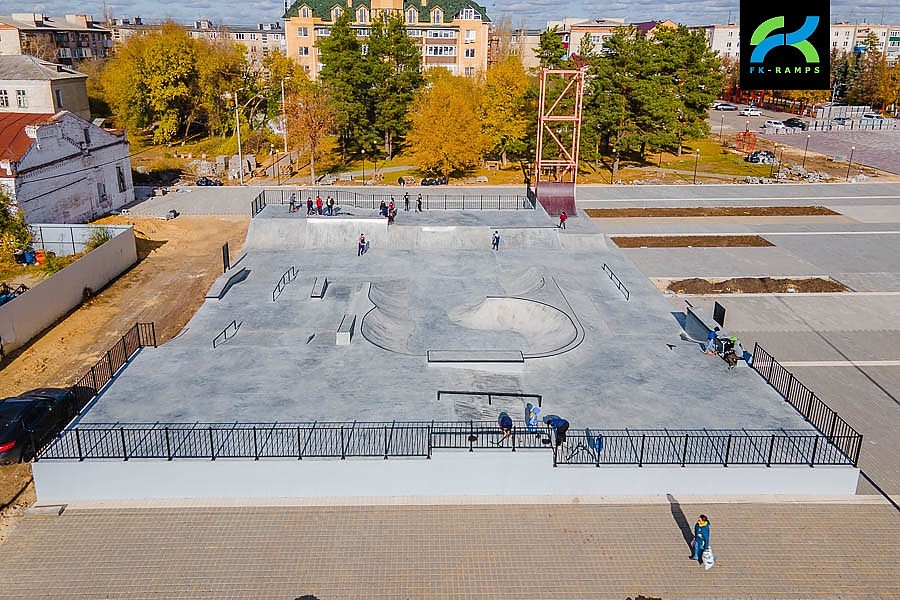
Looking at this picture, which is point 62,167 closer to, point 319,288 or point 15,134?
point 15,134

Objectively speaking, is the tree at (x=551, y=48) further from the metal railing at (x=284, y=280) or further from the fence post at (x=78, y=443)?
the fence post at (x=78, y=443)

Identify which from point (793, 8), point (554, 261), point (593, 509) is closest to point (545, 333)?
point (554, 261)

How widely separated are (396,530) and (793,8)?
19.9 m

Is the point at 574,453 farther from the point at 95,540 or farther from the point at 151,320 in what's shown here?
the point at 151,320

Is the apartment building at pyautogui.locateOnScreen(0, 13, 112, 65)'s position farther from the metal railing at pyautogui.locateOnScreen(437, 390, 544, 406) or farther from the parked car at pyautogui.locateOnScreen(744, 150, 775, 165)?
the metal railing at pyautogui.locateOnScreen(437, 390, 544, 406)

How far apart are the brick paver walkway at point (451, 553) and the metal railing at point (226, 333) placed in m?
7.07

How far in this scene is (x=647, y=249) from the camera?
122ft

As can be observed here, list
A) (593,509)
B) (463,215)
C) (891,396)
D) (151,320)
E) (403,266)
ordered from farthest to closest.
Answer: (463,215), (403,266), (151,320), (891,396), (593,509)

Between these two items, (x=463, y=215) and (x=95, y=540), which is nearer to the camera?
(x=95, y=540)

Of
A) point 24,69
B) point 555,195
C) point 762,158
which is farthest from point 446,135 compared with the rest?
point 762,158

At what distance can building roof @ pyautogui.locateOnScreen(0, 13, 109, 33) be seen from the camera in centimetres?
9265

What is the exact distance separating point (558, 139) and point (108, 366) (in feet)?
124

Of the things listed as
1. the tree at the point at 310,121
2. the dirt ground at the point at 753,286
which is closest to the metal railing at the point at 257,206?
the tree at the point at 310,121

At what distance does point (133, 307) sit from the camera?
29.0 metres
